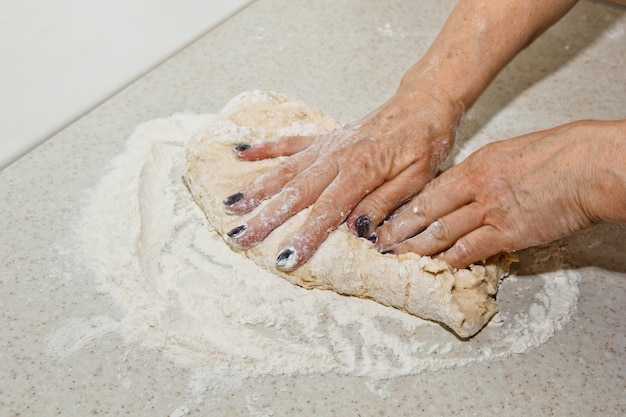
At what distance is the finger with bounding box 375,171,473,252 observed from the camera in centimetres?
148

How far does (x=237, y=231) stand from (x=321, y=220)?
189mm

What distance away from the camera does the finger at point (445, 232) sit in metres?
1.45

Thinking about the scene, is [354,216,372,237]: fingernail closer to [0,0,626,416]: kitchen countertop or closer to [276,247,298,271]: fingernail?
[276,247,298,271]: fingernail

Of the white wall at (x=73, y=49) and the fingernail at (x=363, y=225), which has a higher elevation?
the white wall at (x=73, y=49)

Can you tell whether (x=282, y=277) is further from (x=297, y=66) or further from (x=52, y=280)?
(x=297, y=66)

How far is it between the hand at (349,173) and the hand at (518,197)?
0.22 ft

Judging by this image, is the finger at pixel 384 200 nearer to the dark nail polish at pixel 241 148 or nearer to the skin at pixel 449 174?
the skin at pixel 449 174

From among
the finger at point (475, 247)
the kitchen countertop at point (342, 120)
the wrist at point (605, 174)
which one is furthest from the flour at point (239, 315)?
the wrist at point (605, 174)

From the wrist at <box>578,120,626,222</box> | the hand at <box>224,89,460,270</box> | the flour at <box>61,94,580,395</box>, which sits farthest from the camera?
the hand at <box>224,89,460,270</box>

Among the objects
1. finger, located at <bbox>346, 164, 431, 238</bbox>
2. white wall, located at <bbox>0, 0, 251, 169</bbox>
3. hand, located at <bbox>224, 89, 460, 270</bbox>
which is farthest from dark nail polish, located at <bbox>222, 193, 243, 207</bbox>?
white wall, located at <bbox>0, 0, 251, 169</bbox>

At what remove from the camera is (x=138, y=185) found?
171cm

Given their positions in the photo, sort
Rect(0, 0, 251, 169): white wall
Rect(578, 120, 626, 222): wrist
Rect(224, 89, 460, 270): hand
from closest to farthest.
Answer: Rect(578, 120, 626, 222): wrist < Rect(224, 89, 460, 270): hand < Rect(0, 0, 251, 169): white wall

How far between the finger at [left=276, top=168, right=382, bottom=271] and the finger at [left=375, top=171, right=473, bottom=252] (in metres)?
0.10

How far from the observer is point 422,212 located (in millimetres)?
1499
